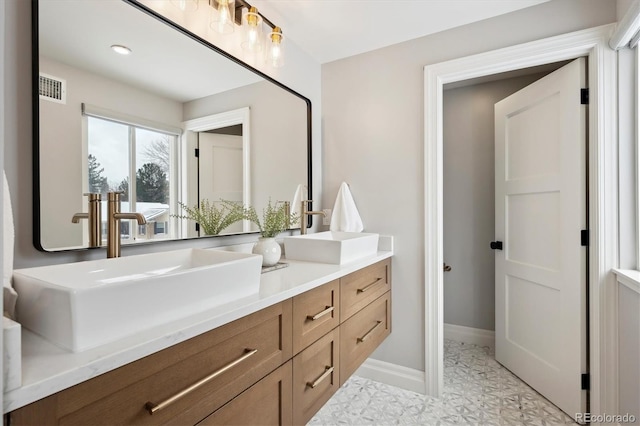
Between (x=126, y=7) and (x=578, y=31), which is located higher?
(x=578, y=31)

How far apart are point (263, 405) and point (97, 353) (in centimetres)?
56

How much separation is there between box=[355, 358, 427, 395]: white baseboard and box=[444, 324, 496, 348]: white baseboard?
0.96 metres

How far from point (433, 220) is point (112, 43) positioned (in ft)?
5.92

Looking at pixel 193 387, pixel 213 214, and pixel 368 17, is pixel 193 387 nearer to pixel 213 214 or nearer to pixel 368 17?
pixel 213 214

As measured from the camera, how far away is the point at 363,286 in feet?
5.65

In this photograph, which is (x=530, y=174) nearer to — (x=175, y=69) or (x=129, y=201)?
(x=175, y=69)

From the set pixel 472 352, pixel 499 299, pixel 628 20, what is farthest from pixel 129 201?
pixel 472 352

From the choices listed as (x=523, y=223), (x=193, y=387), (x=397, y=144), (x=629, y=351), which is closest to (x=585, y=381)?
(x=629, y=351)

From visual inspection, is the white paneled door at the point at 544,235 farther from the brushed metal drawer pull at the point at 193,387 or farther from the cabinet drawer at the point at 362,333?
the brushed metal drawer pull at the point at 193,387

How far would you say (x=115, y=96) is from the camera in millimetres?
1133

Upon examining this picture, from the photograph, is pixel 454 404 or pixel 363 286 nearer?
pixel 363 286

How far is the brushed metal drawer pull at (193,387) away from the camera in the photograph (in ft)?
2.30

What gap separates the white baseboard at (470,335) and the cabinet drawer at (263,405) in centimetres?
219
